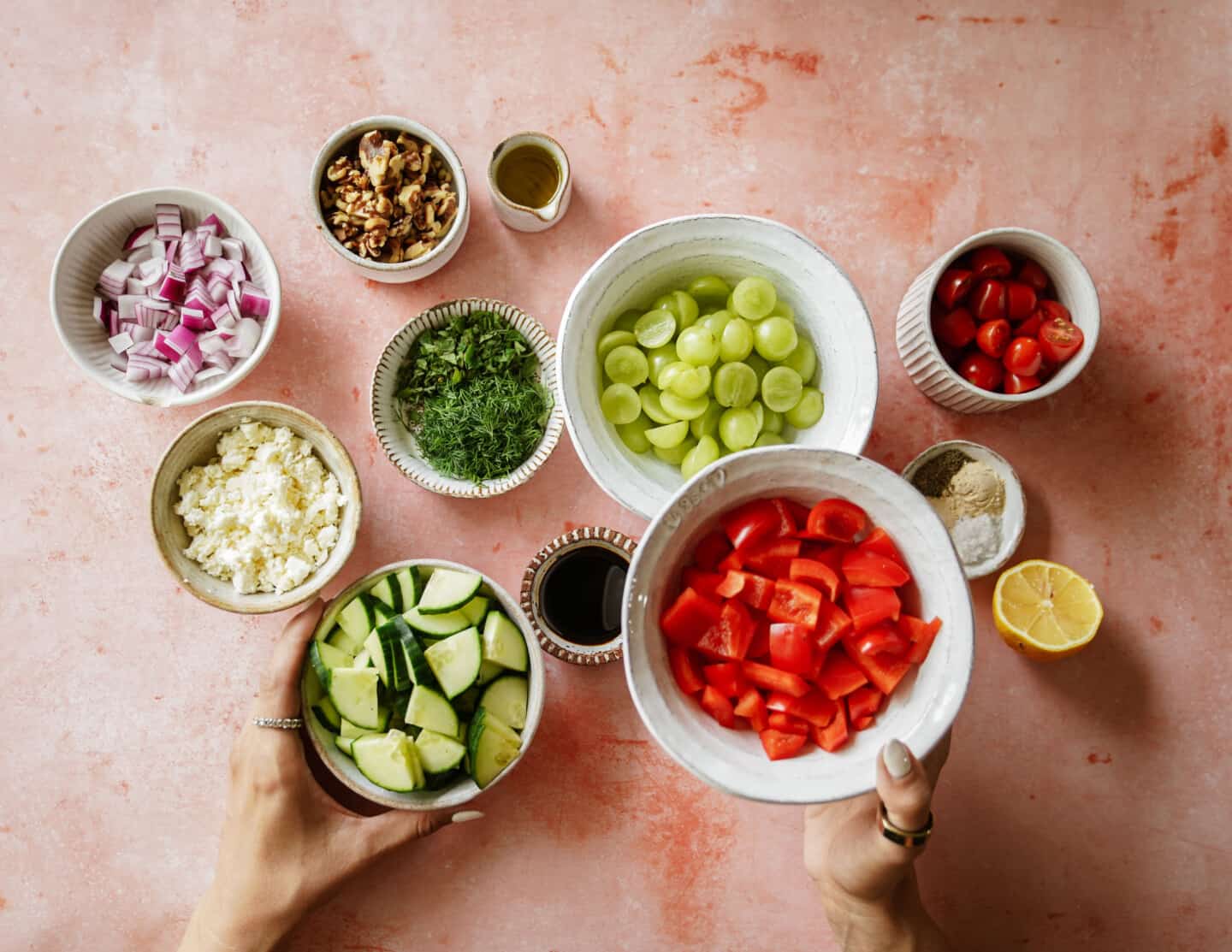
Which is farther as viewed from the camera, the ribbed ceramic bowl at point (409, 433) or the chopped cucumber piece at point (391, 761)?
the ribbed ceramic bowl at point (409, 433)

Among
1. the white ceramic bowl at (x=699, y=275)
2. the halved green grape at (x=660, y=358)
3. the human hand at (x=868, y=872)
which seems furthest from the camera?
the halved green grape at (x=660, y=358)

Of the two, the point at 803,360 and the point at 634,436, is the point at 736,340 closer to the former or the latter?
the point at 803,360

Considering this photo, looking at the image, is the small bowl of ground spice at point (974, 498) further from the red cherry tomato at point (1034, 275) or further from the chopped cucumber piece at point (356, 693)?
the chopped cucumber piece at point (356, 693)

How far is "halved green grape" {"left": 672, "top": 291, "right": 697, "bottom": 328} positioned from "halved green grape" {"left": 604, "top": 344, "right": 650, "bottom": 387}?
108mm

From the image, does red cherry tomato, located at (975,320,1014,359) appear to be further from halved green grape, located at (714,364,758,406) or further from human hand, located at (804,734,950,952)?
human hand, located at (804,734,950,952)

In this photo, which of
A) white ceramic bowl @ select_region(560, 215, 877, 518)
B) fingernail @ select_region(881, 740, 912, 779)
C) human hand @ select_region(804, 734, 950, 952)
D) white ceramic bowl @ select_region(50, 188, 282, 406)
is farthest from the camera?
white ceramic bowl @ select_region(50, 188, 282, 406)

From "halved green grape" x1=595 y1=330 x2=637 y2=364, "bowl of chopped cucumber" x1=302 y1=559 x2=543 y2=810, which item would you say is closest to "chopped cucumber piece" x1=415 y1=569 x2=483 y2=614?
"bowl of chopped cucumber" x1=302 y1=559 x2=543 y2=810

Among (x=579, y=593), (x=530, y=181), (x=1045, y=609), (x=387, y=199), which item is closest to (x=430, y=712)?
(x=579, y=593)

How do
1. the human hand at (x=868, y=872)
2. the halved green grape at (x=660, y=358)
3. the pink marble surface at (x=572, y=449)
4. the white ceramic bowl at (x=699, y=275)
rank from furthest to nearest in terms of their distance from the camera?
the pink marble surface at (x=572, y=449)
the halved green grape at (x=660, y=358)
the white ceramic bowl at (x=699, y=275)
the human hand at (x=868, y=872)

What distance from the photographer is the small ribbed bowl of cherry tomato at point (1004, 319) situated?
1709 millimetres

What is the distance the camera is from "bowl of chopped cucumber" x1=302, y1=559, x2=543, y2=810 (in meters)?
1.62

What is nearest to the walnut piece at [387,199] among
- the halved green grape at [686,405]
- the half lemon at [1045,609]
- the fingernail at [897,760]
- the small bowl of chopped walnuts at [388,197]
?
the small bowl of chopped walnuts at [388,197]

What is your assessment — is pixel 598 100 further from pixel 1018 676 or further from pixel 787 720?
pixel 1018 676

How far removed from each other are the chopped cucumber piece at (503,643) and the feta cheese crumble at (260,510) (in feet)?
1.26
